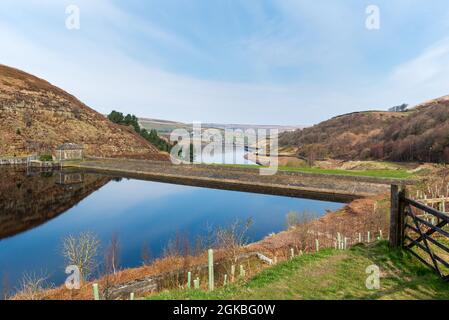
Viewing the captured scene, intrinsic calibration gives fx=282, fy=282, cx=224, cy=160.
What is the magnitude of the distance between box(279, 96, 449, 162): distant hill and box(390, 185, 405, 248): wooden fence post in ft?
159

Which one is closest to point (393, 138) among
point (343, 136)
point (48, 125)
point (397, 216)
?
point (343, 136)

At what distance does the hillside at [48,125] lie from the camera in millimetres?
56000

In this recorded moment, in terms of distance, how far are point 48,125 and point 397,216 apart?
234 feet

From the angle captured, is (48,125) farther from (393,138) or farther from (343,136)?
(343,136)

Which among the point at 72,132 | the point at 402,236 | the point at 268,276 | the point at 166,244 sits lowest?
the point at 166,244

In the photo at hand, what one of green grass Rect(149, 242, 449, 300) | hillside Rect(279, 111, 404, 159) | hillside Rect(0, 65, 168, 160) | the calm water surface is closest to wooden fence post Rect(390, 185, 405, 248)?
green grass Rect(149, 242, 449, 300)

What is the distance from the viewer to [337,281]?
6.08 meters

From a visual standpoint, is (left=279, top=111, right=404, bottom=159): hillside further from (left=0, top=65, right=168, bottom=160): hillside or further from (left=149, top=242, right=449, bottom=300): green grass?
(left=149, top=242, right=449, bottom=300): green grass

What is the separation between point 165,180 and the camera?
134ft

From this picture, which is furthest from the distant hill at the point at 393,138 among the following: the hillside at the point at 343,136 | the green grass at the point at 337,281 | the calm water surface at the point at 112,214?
the green grass at the point at 337,281

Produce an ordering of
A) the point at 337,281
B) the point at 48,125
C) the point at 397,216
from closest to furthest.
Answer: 1. the point at 337,281
2. the point at 397,216
3. the point at 48,125
